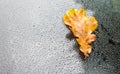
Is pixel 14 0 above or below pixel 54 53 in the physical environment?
above

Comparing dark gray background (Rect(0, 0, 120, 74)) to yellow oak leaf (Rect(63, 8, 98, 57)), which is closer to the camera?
dark gray background (Rect(0, 0, 120, 74))

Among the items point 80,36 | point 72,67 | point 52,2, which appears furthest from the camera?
point 52,2

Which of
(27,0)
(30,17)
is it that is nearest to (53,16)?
(30,17)

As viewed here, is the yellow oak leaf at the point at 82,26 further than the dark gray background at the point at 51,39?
Yes

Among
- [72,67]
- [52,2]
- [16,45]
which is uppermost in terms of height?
[52,2]

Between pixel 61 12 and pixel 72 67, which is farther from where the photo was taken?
pixel 61 12

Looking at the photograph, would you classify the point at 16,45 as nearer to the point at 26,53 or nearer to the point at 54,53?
the point at 26,53

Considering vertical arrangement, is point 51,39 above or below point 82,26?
below

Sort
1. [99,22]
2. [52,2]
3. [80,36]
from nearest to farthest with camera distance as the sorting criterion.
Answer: [80,36] → [99,22] → [52,2]
